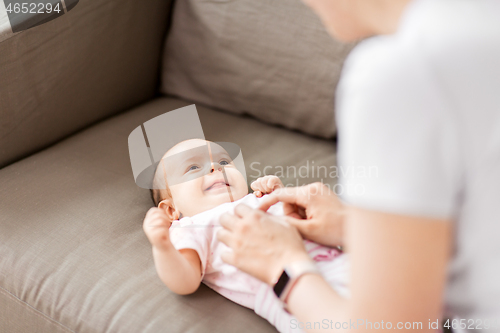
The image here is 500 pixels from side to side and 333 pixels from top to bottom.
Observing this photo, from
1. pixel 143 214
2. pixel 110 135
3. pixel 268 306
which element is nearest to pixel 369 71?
pixel 268 306

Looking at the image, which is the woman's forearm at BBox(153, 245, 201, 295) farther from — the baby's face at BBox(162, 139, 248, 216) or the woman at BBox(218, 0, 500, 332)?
the woman at BBox(218, 0, 500, 332)

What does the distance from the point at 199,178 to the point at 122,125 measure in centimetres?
50

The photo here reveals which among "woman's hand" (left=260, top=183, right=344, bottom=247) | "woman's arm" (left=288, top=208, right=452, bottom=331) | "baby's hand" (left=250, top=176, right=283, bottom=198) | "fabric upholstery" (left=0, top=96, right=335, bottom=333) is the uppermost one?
"woman's arm" (left=288, top=208, right=452, bottom=331)

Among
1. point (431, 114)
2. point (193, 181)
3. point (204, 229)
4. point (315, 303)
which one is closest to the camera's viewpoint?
point (431, 114)

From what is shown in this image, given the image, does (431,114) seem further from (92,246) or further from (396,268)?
(92,246)

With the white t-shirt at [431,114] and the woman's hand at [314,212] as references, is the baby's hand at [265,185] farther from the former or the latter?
the white t-shirt at [431,114]

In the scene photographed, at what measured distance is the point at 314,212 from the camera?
0.79m

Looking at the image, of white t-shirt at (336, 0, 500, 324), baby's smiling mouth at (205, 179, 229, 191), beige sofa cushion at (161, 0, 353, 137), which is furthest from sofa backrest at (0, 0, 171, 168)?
white t-shirt at (336, 0, 500, 324)

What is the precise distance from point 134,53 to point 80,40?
196mm

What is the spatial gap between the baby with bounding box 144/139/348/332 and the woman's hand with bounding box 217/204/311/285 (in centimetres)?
8

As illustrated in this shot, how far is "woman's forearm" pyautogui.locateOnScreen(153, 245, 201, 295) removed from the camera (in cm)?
73

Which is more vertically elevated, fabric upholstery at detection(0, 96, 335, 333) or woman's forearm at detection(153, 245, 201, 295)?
woman's forearm at detection(153, 245, 201, 295)

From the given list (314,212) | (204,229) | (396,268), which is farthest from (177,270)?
(396,268)

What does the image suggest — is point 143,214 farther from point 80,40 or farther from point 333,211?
point 80,40
